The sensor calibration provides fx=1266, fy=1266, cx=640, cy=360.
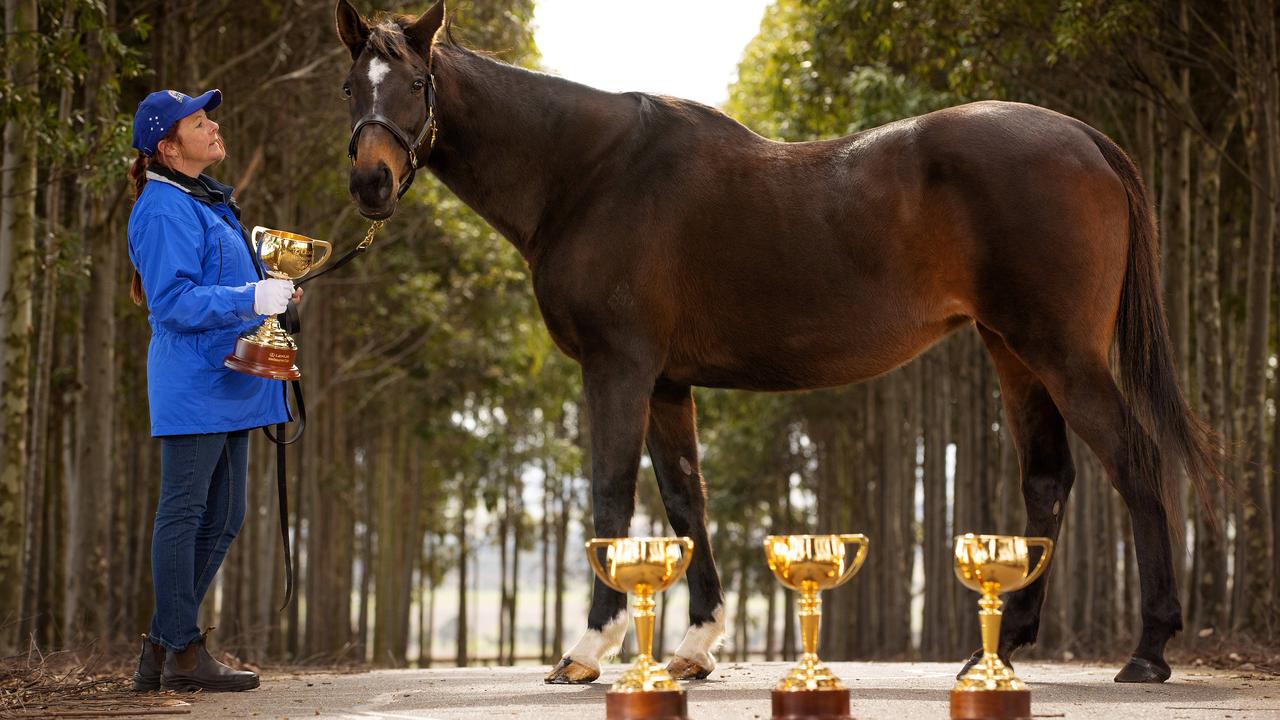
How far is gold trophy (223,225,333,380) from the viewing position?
5418 millimetres

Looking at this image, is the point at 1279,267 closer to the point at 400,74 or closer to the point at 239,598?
the point at 400,74

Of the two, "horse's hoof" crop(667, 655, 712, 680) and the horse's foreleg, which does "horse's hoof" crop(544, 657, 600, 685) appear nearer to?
the horse's foreleg

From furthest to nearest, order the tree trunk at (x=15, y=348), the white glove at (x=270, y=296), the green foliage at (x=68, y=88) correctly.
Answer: the tree trunk at (x=15, y=348) < the green foliage at (x=68, y=88) < the white glove at (x=270, y=296)

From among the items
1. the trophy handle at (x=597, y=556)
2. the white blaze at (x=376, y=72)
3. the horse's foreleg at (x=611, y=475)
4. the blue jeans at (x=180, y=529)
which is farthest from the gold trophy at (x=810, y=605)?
the white blaze at (x=376, y=72)

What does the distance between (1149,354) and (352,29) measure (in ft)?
13.3

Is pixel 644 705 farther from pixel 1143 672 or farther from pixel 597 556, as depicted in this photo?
pixel 1143 672

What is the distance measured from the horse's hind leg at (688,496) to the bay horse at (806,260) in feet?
0.07

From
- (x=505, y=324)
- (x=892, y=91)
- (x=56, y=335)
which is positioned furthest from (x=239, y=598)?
(x=892, y=91)

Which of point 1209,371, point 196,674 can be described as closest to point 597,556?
point 196,674

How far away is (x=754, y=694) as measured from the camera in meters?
5.28

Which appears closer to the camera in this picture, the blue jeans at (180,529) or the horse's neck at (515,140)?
the blue jeans at (180,529)

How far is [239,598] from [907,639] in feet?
42.9

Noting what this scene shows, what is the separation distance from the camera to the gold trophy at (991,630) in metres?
3.69

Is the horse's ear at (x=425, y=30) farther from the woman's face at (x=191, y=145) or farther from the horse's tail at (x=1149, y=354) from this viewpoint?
the horse's tail at (x=1149, y=354)
